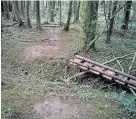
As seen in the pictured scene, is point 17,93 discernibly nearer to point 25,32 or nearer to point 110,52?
point 110,52

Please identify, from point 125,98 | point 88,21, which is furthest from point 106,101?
point 88,21

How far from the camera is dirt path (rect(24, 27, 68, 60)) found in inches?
538

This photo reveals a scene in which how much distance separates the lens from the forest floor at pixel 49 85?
26.8ft

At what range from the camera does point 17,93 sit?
9117 mm

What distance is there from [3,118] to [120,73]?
4.98 m

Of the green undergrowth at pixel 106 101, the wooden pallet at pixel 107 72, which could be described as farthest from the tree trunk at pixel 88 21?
the green undergrowth at pixel 106 101

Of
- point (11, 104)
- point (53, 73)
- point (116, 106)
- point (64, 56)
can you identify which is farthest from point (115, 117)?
point (64, 56)

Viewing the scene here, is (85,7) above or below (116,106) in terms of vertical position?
above

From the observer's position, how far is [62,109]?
8.33 m

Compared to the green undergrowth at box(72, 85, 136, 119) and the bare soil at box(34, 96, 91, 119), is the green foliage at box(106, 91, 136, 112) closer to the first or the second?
the green undergrowth at box(72, 85, 136, 119)

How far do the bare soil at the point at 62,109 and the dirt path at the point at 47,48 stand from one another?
4781 millimetres

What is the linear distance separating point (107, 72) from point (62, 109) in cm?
314

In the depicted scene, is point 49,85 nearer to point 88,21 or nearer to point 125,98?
point 125,98

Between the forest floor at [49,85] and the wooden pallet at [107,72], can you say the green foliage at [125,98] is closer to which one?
the forest floor at [49,85]
